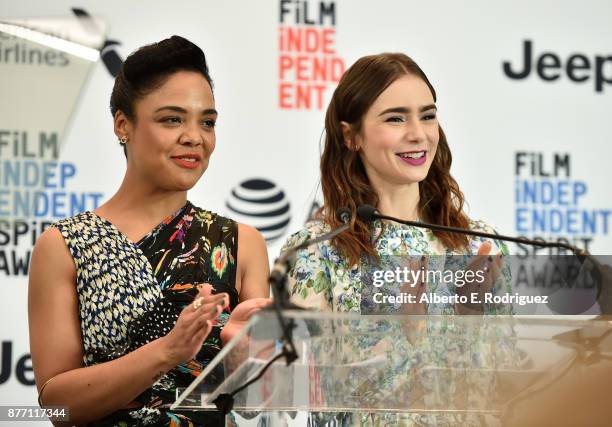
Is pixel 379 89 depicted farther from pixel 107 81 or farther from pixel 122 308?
pixel 107 81

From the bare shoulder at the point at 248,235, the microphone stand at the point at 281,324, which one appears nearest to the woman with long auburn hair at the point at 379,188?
the bare shoulder at the point at 248,235

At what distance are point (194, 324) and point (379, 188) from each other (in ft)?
3.03

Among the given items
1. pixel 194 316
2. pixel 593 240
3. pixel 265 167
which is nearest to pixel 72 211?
pixel 265 167

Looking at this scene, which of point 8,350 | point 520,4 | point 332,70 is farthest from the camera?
point 520,4

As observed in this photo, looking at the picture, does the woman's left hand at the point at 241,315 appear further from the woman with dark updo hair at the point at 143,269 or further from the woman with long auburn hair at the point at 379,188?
the woman with long auburn hair at the point at 379,188

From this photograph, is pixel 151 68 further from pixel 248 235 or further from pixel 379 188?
pixel 379 188

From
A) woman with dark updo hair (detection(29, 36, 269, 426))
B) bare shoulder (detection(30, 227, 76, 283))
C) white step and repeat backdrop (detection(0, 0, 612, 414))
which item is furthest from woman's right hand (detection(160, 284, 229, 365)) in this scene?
white step and repeat backdrop (detection(0, 0, 612, 414))

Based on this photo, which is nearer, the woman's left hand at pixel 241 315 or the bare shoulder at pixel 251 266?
the woman's left hand at pixel 241 315

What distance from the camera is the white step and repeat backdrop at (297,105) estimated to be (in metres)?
3.73

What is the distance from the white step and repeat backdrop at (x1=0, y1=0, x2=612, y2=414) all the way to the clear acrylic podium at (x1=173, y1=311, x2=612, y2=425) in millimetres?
2016

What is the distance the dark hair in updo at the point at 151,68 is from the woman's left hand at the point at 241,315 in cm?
69

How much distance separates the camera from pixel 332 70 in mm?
3926

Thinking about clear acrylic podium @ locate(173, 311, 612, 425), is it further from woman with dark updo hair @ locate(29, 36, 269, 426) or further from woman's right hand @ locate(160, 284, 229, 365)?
woman with dark updo hair @ locate(29, 36, 269, 426)

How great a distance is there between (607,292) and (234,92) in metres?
2.03
